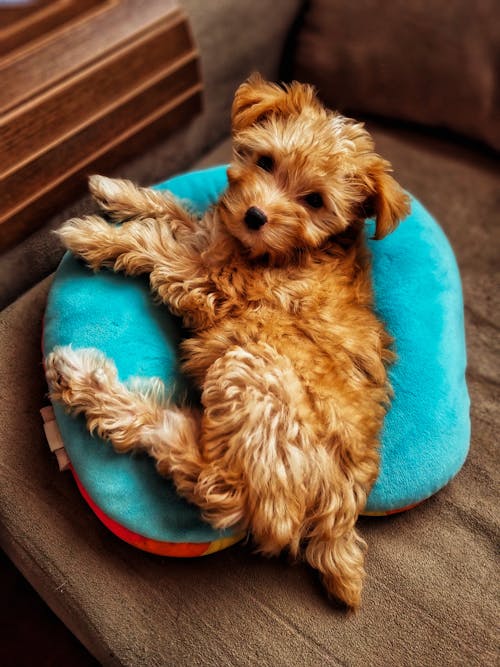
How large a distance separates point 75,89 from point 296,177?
2.49ft

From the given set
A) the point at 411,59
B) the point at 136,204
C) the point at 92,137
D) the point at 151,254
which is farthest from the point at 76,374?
the point at 411,59

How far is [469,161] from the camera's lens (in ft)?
8.44

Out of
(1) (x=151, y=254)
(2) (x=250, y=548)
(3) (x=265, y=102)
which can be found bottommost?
(2) (x=250, y=548)

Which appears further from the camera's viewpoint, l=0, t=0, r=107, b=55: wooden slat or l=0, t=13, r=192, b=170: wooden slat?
l=0, t=0, r=107, b=55: wooden slat

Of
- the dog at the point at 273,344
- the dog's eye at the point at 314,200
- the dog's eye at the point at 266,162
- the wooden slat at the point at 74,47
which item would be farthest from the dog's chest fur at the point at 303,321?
the wooden slat at the point at 74,47

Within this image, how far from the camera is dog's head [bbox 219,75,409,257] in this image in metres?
1.53

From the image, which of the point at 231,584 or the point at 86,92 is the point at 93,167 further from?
the point at 231,584

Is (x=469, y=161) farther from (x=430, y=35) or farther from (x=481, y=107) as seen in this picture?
(x=430, y=35)

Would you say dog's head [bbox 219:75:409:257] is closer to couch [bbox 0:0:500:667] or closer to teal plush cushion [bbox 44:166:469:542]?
teal plush cushion [bbox 44:166:469:542]

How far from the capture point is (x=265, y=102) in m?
1.59

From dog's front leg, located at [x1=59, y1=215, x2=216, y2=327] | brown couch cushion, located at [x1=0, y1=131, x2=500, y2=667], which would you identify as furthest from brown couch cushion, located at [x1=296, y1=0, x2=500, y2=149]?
brown couch cushion, located at [x1=0, y1=131, x2=500, y2=667]

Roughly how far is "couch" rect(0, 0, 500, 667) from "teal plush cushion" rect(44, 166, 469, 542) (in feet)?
0.40

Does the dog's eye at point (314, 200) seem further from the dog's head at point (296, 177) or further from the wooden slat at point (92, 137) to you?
the wooden slat at point (92, 137)

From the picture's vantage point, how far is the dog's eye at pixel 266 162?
1570 millimetres
